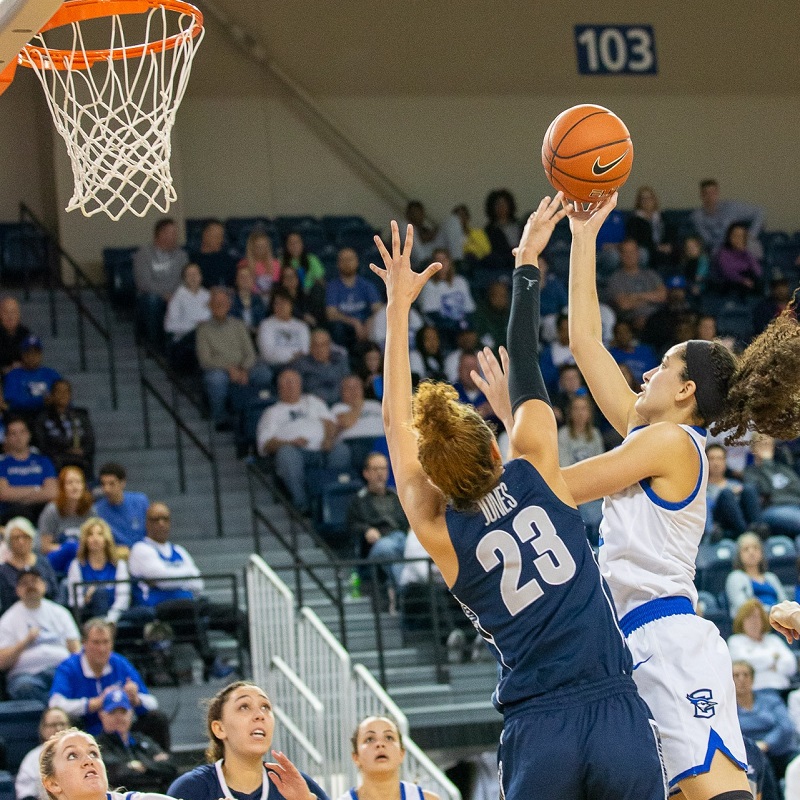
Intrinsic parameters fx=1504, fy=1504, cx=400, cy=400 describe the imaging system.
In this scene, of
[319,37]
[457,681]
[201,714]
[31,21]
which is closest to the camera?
[31,21]

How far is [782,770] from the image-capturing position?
9203 mm

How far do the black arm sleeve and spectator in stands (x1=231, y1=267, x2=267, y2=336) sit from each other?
8699mm

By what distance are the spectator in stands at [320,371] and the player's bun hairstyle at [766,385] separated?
8.00 meters

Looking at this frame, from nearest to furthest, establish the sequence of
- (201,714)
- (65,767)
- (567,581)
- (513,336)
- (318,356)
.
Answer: (567,581) → (513,336) → (65,767) → (201,714) → (318,356)

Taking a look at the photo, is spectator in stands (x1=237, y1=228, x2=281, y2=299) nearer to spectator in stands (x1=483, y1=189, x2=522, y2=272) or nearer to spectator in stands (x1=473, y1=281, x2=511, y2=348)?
spectator in stands (x1=473, y1=281, x2=511, y2=348)

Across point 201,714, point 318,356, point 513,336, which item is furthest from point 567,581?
point 318,356

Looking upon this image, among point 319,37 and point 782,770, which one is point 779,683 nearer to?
point 782,770

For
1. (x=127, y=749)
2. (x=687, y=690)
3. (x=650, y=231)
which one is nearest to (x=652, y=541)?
(x=687, y=690)

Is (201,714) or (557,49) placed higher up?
(557,49)

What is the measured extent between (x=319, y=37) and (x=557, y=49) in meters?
2.62

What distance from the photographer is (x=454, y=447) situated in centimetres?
358

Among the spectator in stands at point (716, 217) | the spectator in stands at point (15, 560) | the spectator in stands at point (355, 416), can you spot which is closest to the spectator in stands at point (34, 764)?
the spectator in stands at point (15, 560)

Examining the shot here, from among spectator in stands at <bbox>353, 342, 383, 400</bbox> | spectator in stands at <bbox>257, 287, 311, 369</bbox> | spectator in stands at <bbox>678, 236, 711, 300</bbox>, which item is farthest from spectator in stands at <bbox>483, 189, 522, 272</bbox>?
spectator in stands at <bbox>257, 287, 311, 369</bbox>

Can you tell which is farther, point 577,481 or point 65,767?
point 65,767
